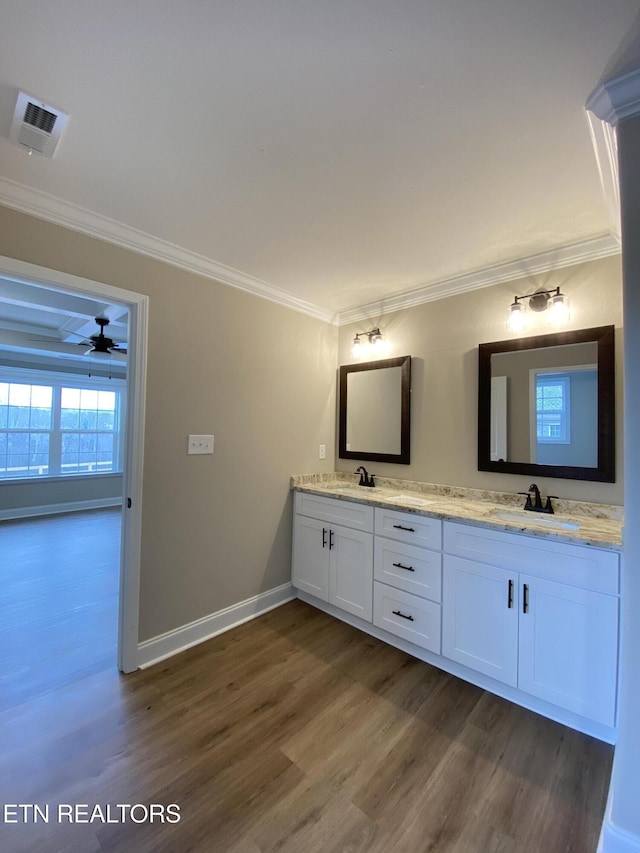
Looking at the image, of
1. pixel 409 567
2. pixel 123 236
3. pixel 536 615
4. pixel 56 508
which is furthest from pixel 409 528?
pixel 56 508

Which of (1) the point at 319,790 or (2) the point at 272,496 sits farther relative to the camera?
(2) the point at 272,496

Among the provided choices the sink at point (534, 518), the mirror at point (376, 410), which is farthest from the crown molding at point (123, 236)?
the sink at point (534, 518)

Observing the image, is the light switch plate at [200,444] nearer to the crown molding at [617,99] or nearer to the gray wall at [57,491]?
the crown molding at [617,99]

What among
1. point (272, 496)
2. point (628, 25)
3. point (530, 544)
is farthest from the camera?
point (272, 496)

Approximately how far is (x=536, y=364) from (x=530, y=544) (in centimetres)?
114

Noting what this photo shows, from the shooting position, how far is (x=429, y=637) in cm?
213

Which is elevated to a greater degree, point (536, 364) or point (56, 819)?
point (536, 364)

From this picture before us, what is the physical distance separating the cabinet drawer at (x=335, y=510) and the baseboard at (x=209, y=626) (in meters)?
0.67

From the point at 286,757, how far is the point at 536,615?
1294mm

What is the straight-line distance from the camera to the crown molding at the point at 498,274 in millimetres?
2062

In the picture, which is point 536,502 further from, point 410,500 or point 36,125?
point 36,125

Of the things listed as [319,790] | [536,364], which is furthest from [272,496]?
[536,364]

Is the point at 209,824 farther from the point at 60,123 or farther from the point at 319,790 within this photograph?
the point at 60,123

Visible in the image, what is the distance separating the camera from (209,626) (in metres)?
2.43
